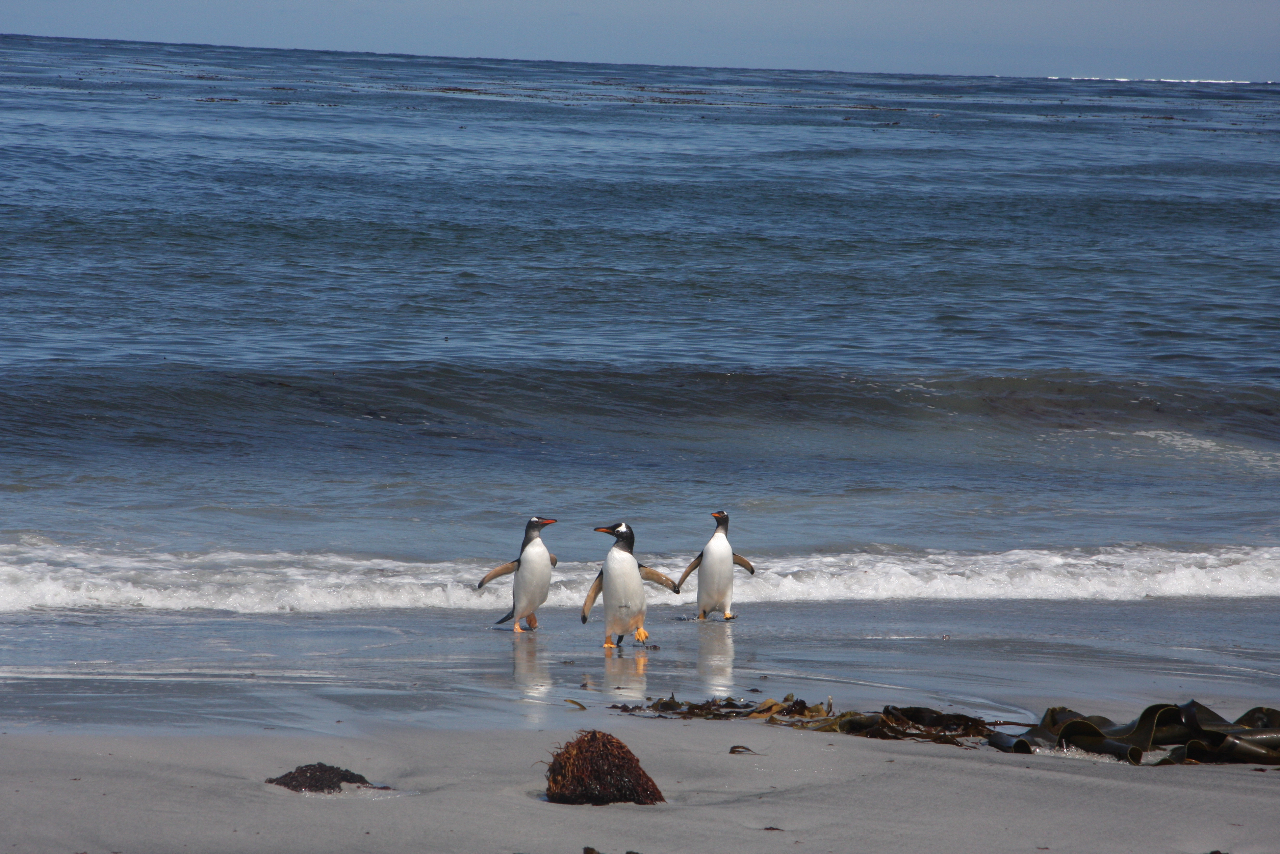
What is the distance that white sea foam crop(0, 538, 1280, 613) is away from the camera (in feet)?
22.5

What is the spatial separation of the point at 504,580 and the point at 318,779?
13.1 feet

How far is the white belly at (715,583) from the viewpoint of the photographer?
691 centimetres

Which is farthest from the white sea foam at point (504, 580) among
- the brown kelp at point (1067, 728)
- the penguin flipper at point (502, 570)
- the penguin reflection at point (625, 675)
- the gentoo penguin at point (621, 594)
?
the brown kelp at point (1067, 728)

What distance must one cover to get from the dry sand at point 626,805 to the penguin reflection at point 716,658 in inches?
36.0

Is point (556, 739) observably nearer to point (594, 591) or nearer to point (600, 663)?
point (600, 663)

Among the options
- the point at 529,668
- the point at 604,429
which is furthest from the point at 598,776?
the point at 604,429

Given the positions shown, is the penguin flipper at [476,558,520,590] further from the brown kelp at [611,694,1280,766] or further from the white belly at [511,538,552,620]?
the brown kelp at [611,694,1280,766]

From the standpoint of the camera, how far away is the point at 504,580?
7.48 metres

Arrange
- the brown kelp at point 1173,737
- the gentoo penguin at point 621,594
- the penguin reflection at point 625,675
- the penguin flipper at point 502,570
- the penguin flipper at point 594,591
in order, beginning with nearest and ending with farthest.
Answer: the brown kelp at point 1173,737, the penguin reflection at point 625,675, the gentoo penguin at point 621,594, the penguin flipper at point 594,591, the penguin flipper at point 502,570

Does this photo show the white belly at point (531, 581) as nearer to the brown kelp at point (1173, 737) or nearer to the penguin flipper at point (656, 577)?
the penguin flipper at point (656, 577)

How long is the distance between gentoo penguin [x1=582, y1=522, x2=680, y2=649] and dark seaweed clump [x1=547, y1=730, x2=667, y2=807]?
2613 millimetres

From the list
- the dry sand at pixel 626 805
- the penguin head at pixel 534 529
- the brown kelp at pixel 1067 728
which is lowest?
the dry sand at pixel 626 805

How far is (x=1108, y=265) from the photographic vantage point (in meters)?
21.9

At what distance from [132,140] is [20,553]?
87.1 feet
